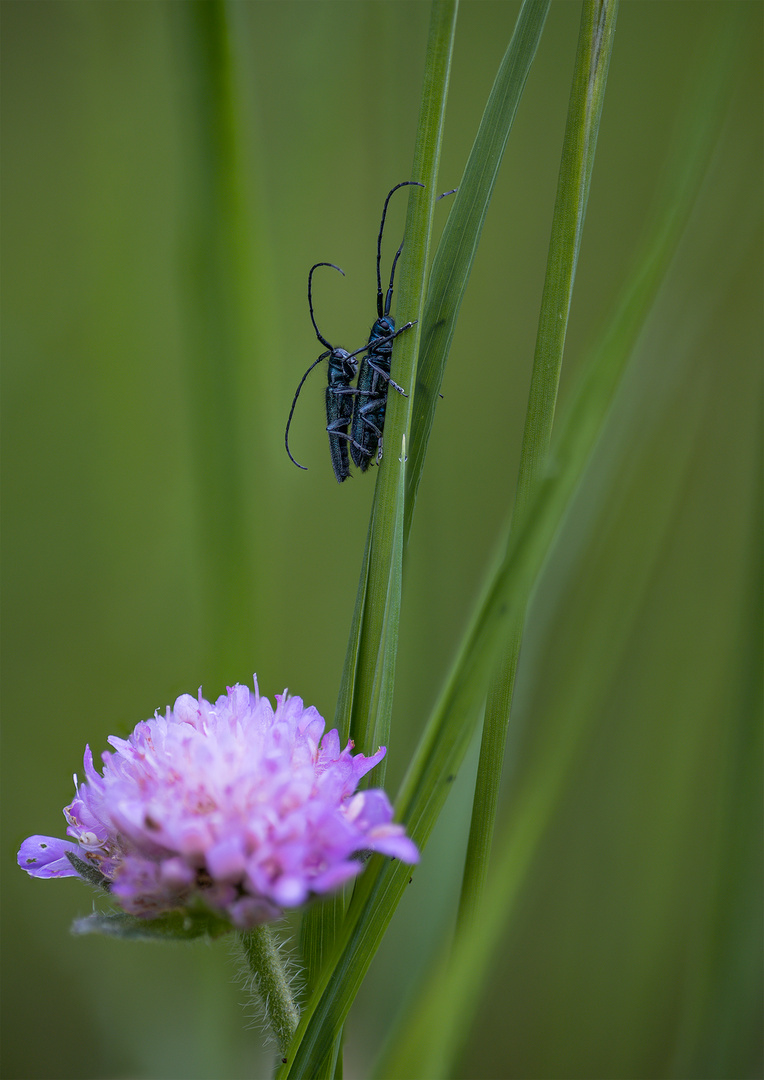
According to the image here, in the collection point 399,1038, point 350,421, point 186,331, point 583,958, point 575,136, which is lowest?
point 583,958

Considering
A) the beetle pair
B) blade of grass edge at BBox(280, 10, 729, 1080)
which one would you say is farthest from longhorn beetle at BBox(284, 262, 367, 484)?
blade of grass edge at BBox(280, 10, 729, 1080)

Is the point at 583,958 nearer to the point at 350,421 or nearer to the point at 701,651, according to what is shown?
the point at 701,651

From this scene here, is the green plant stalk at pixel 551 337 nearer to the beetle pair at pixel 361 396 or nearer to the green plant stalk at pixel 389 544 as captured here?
the green plant stalk at pixel 389 544

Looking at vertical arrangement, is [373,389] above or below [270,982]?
above

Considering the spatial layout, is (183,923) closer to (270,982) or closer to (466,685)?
(270,982)

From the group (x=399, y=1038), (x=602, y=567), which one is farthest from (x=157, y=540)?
(x=399, y=1038)

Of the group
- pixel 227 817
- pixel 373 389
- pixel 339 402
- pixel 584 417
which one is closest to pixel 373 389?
pixel 373 389

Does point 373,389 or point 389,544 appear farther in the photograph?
point 373,389
